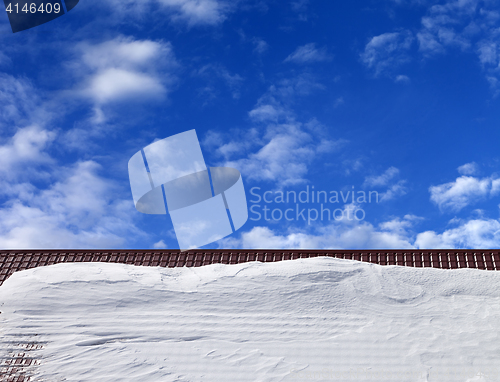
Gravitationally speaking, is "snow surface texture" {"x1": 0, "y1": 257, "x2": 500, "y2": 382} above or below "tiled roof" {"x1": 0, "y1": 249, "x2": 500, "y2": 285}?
below

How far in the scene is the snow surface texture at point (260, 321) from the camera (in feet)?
21.7

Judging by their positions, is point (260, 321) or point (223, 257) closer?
point (260, 321)

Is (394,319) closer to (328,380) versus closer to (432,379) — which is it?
(432,379)

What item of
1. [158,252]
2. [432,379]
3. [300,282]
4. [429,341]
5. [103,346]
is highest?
[158,252]

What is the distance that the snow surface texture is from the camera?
21.7 feet

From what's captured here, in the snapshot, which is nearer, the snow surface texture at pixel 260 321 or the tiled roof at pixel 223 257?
the snow surface texture at pixel 260 321

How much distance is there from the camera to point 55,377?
6516mm

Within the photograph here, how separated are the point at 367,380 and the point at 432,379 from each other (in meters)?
0.96

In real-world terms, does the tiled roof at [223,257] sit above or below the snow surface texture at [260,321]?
above

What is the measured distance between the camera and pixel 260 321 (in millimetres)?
7602

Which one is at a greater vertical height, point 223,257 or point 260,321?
point 223,257

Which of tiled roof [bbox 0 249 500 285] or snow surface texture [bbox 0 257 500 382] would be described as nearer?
snow surface texture [bbox 0 257 500 382]

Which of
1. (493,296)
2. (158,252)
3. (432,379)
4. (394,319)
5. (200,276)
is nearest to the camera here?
(432,379)

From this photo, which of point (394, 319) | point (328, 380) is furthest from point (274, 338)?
point (394, 319)
